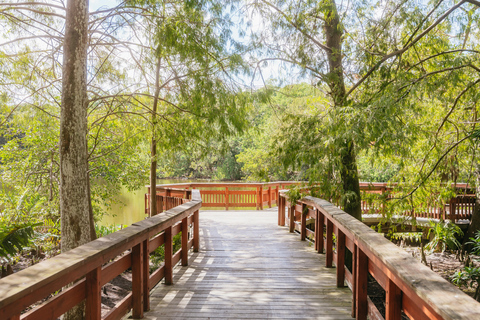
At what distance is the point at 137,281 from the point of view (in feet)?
10.3

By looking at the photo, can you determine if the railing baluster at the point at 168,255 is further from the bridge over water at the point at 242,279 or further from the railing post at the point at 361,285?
the railing post at the point at 361,285

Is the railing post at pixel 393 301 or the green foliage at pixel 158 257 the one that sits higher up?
the railing post at pixel 393 301

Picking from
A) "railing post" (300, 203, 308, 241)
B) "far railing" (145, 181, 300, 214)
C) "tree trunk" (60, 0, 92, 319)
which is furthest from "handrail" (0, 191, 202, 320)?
"far railing" (145, 181, 300, 214)

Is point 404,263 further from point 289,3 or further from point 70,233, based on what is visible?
point 289,3

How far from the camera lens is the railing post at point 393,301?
2217 mm

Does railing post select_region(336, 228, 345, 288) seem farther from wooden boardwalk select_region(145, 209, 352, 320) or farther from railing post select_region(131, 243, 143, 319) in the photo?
railing post select_region(131, 243, 143, 319)

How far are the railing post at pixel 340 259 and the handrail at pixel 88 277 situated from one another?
190 centimetres

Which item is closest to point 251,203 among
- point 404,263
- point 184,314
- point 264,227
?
point 264,227

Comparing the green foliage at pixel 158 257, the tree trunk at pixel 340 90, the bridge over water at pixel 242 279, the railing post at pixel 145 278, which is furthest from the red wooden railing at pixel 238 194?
the railing post at pixel 145 278

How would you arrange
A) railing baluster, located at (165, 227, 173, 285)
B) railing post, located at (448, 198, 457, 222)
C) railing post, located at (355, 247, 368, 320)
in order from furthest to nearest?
railing post, located at (448, 198, 457, 222) < railing baluster, located at (165, 227, 173, 285) < railing post, located at (355, 247, 368, 320)

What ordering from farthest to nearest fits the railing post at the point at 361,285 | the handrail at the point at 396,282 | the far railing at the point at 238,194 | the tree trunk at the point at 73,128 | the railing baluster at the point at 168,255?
the far railing at the point at 238,194, the tree trunk at the point at 73,128, the railing baluster at the point at 168,255, the railing post at the point at 361,285, the handrail at the point at 396,282

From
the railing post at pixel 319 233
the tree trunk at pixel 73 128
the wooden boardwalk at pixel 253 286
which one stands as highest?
the tree trunk at pixel 73 128

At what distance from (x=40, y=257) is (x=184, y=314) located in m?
6.80

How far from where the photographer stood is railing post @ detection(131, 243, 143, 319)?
10.2ft
